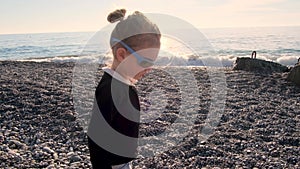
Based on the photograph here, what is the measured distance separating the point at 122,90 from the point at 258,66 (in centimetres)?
1000

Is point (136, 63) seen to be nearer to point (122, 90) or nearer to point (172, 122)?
point (122, 90)

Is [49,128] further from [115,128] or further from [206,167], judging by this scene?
[115,128]

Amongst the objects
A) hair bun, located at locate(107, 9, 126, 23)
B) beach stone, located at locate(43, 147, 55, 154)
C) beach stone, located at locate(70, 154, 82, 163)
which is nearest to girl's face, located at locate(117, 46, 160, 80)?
hair bun, located at locate(107, 9, 126, 23)

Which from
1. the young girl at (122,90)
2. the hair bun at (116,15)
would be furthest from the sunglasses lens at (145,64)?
the hair bun at (116,15)

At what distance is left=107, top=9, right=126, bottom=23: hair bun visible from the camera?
7.13ft

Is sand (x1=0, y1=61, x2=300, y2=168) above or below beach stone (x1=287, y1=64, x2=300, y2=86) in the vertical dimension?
below

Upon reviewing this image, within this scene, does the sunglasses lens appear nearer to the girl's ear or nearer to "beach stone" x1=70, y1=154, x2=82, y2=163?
the girl's ear

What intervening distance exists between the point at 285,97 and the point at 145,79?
4005 millimetres

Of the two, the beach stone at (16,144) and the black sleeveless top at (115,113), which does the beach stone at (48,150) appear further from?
the black sleeveless top at (115,113)

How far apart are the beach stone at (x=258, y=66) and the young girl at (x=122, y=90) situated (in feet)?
31.7

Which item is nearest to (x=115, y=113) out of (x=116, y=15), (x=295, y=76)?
(x=116, y=15)

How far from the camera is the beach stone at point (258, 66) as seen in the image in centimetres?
1117

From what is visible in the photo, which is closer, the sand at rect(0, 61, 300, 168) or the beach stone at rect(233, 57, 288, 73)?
the sand at rect(0, 61, 300, 168)

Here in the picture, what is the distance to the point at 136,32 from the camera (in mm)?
2064
